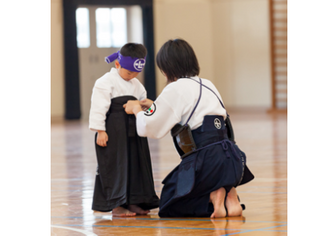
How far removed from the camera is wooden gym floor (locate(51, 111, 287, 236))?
2.42 meters

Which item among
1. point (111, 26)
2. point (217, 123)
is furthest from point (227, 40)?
point (217, 123)

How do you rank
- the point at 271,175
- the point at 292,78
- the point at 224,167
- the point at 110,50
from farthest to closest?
the point at 110,50 → the point at 271,175 → the point at 224,167 → the point at 292,78

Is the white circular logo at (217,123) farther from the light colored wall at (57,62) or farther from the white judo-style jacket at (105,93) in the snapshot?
the light colored wall at (57,62)

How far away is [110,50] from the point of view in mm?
13867

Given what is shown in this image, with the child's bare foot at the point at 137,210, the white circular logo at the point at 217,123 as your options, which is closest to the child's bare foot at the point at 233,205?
the white circular logo at the point at 217,123

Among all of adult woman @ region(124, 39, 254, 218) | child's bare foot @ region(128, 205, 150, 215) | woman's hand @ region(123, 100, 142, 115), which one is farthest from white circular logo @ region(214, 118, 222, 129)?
child's bare foot @ region(128, 205, 150, 215)

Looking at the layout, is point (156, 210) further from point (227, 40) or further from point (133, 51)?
point (227, 40)

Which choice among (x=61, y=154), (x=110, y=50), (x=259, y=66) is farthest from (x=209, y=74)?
(x=61, y=154)

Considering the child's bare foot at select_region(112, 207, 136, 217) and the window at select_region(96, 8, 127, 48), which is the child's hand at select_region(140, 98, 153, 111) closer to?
the child's bare foot at select_region(112, 207, 136, 217)

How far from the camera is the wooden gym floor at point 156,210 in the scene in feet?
7.94

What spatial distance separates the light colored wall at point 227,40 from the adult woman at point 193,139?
439 inches

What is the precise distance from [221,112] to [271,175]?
160 cm

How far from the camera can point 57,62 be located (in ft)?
44.1

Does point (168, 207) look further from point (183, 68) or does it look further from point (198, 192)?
point (183, 68)
